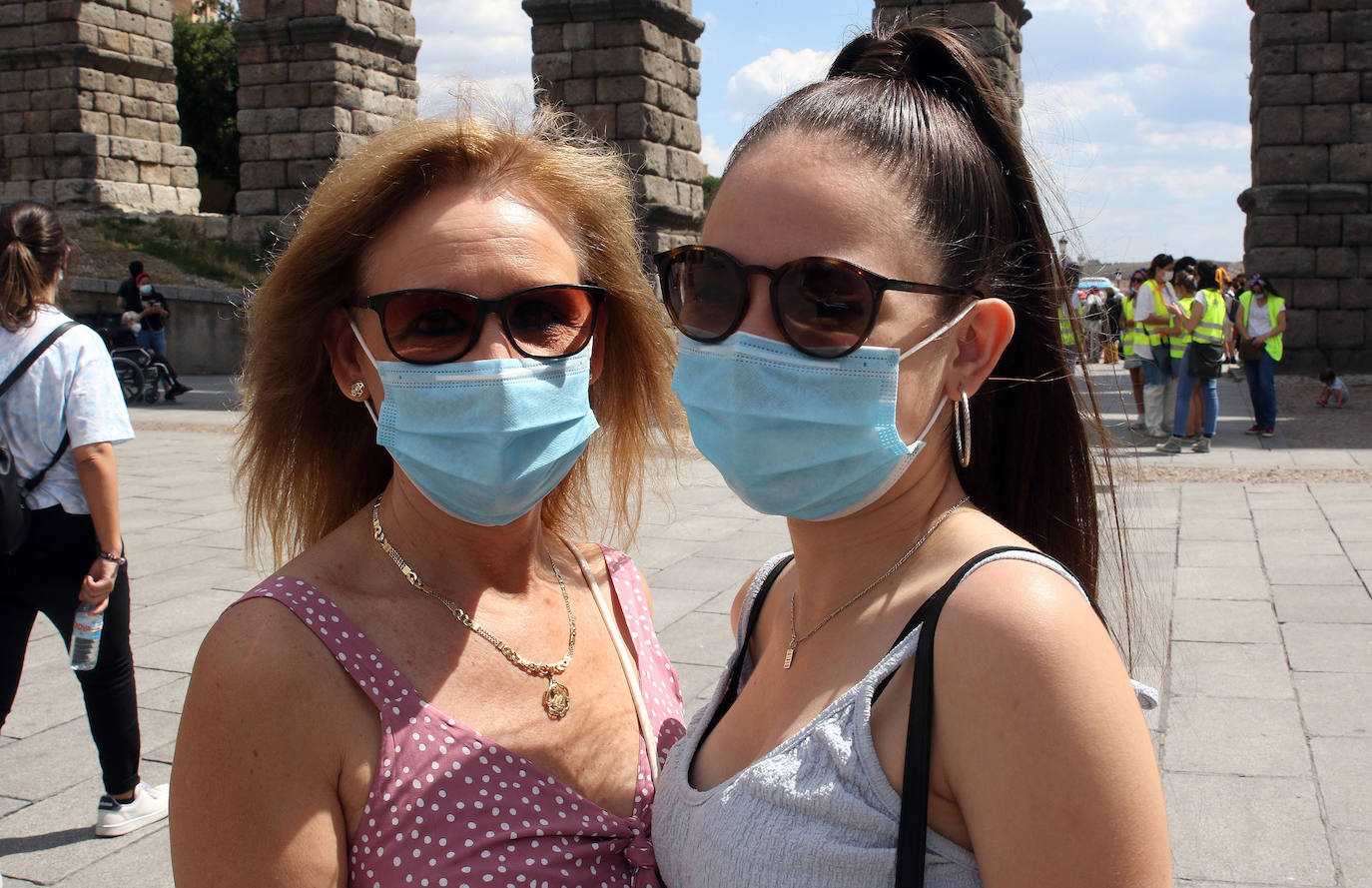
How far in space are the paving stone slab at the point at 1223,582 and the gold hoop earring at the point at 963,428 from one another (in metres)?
4.90

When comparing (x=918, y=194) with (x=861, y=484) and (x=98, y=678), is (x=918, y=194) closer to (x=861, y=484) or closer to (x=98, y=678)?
(x=861, y=484)

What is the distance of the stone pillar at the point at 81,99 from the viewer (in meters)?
19.1

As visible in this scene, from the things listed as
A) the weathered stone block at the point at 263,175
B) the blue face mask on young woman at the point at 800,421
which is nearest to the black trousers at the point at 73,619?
the blue face mask on young woman at the point at 800,421

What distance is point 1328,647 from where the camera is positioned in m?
4.90

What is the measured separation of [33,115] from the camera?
64.1ft

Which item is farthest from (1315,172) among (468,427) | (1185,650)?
(468,427)

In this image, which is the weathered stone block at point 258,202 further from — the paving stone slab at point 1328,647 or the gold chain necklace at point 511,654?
the gold chain necklace at point 511,654

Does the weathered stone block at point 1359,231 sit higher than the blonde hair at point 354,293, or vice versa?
the weathered stone block at point 1359,231

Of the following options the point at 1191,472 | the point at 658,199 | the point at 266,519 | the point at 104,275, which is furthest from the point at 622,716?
the point at 104,275

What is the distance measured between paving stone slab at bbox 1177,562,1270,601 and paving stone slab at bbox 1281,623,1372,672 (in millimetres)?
516

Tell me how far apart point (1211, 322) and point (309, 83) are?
13110mm

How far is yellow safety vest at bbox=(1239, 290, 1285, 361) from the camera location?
10875 mm

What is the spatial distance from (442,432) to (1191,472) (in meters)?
8.86

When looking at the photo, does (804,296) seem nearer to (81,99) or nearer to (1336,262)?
(1336,262)
